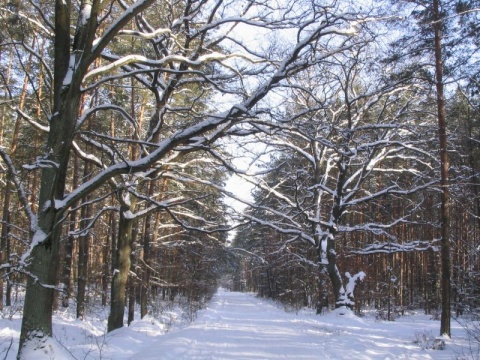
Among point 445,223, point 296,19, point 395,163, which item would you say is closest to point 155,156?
point 296,19

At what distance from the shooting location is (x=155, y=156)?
6777 millimetres

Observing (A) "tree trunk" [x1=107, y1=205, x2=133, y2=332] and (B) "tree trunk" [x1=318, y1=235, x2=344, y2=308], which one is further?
(B) "tree trunk" [x1=318, y1=235, x2=344, y2=308]

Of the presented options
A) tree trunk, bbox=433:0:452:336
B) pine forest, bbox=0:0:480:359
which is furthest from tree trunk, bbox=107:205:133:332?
tree trunk, bbox=433:0:452:336

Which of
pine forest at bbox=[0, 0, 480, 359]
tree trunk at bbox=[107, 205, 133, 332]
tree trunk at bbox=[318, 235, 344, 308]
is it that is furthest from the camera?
tree trunk at bbox=[318, 235, 344, 308]

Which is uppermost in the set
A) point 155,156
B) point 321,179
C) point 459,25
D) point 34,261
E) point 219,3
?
point 459,25

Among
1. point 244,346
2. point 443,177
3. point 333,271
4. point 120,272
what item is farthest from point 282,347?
point 333,271

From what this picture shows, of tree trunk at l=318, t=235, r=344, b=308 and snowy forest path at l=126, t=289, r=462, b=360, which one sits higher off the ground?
tree trunk at l=318, t=235, r=344, b=308

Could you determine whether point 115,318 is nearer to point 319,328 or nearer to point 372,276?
point 319,328

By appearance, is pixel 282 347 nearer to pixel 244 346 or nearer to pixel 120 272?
pixel 244 346

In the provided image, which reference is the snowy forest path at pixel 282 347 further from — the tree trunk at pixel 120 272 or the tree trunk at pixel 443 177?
the tree trunk at pixel 443 177

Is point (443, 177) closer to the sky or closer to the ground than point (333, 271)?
closer to the sky

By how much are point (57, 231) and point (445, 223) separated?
38.6ft

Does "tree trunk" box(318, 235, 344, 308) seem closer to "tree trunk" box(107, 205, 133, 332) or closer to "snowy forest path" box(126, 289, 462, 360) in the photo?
"snowy forest path" box(126, 289, 462, 360)

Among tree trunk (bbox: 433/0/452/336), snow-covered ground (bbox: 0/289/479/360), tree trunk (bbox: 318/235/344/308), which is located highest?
tree trunk (bbox: 433/0/452/336)
